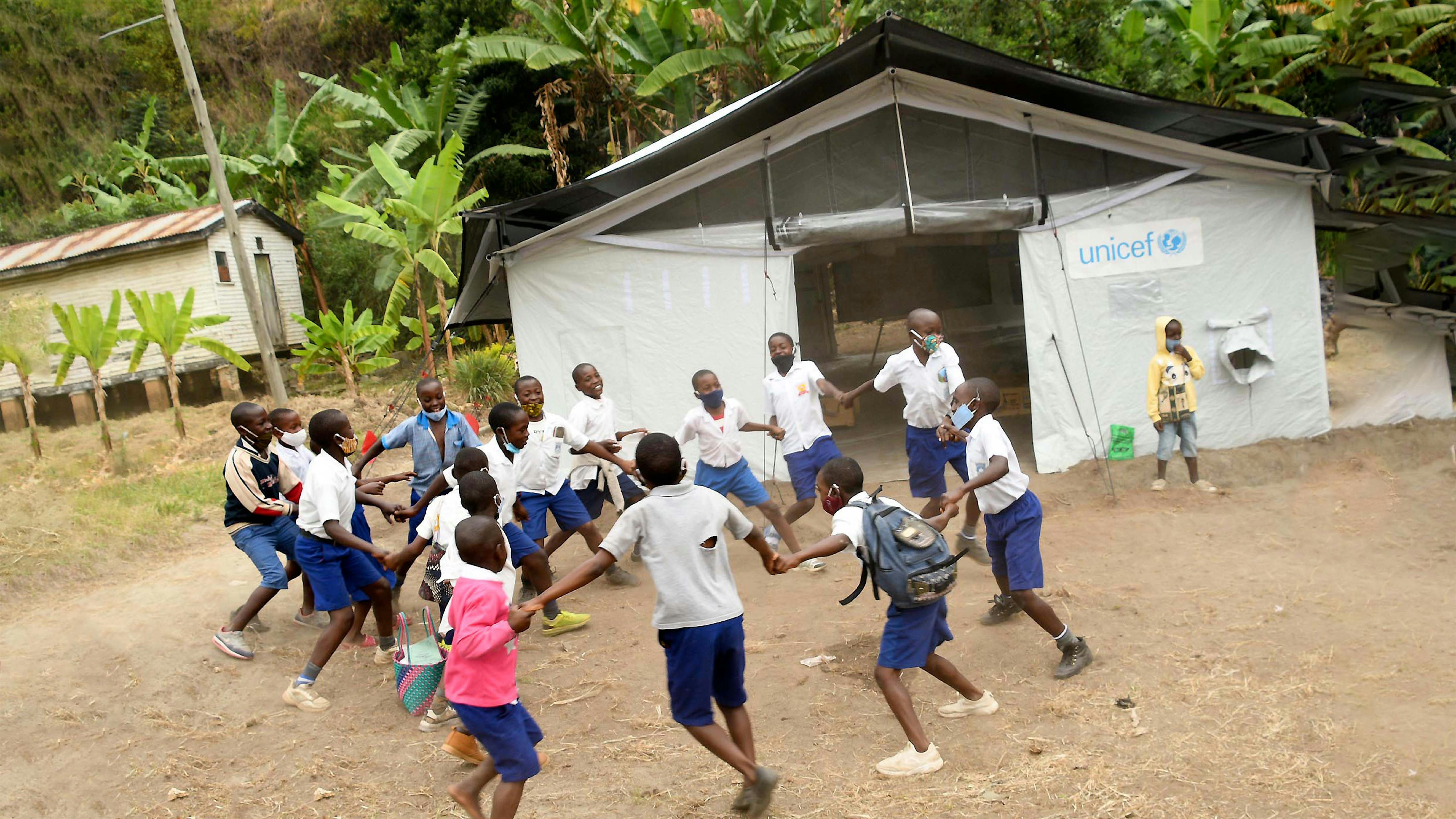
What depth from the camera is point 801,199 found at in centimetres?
881

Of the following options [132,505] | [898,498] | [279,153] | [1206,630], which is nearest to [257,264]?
[279,153]

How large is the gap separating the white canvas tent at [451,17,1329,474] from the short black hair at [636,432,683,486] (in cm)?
514

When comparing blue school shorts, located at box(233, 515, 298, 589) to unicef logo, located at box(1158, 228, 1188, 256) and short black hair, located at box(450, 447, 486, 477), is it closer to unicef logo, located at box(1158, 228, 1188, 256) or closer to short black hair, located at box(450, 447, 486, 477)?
short black hair, located at box(450, 447, 486, 477)

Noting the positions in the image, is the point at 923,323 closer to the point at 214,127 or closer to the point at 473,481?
the point at 473,481

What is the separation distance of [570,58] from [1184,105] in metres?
10.7

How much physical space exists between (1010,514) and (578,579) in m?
2.41

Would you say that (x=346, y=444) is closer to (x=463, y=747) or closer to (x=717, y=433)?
(x=463, y=747)

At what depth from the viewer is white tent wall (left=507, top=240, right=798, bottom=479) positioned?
884 centimetres

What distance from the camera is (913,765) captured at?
4.09 metres

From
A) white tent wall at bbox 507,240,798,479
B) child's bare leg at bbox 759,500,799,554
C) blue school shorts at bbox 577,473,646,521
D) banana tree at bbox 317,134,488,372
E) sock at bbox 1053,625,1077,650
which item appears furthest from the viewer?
banana tree at bbox 317,134,488,372

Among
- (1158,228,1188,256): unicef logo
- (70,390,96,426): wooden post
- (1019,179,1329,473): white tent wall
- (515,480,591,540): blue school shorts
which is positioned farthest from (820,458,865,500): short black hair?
(70,390,96,426): wooden post

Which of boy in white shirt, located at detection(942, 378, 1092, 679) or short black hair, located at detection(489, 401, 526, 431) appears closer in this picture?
boy in white shirt, located at detection(942, 378, 1092, 679)

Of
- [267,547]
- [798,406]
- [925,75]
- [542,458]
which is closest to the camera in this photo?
[267,547]

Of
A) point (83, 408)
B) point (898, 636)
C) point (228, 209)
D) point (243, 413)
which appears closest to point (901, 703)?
point (898, 636)
